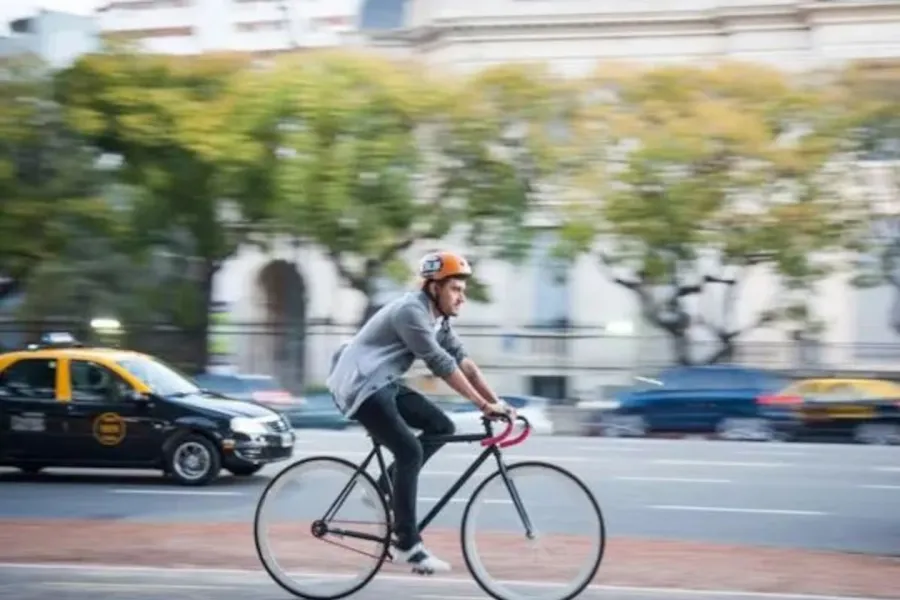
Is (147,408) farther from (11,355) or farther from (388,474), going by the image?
(388,474)

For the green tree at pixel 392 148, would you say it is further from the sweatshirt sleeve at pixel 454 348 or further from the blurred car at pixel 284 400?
the sweatshirt sleeve at pixel 454 348

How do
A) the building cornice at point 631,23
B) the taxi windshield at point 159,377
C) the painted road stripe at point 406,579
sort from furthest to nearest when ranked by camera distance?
the building cornice at point 631,23, the taxi windshield at point 159,377, the painted road stripe at point 406,579

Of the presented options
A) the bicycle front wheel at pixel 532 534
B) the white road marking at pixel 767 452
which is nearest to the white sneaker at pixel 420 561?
the bicycle front wheel at pixel 532 534

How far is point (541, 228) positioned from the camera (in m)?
38.1

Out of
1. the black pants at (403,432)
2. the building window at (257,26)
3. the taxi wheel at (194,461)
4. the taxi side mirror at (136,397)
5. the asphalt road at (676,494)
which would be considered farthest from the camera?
the building window at (257,26)

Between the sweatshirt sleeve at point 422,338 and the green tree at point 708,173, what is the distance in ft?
89.5

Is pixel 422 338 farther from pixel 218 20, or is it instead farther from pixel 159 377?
pixel 218 20

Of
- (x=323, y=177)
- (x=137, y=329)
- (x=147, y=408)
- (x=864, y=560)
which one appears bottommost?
(x=864, y=560)

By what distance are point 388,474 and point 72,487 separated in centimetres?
885

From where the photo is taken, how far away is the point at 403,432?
8031 mm

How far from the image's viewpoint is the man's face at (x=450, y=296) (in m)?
7.92

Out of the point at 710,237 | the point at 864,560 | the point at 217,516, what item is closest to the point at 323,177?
the point at 710,237

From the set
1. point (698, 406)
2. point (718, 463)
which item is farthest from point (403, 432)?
point (698, 406)

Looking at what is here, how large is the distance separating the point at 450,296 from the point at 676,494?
8200 mm
